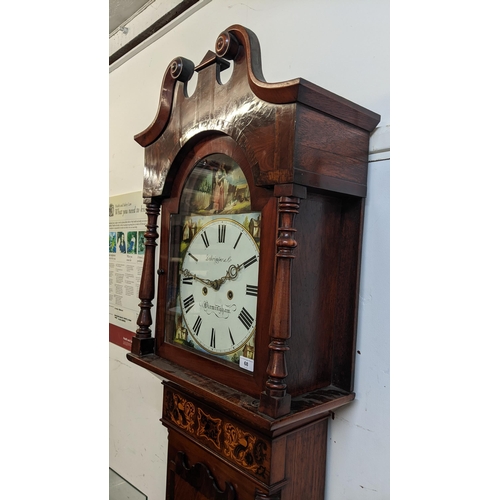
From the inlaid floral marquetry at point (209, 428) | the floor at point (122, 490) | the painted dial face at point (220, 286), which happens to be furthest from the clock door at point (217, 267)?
the floor at point (122, 490)

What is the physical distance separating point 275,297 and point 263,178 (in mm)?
208

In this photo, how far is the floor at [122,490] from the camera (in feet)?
5.04

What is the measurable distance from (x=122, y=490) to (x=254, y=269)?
138 centimetres

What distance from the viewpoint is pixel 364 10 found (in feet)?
2.71

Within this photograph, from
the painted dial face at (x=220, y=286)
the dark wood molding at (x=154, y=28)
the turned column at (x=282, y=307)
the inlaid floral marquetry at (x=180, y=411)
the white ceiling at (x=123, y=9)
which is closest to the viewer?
the turned column at (x=282, y=307)

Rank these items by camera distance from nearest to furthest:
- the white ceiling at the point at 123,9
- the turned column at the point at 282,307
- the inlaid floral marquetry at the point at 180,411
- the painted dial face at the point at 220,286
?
1. the turned column at the point at 282,307
2. the painted dial face at the point at 220,286
3. the inlaid floral marquetry at the point at 180,411
4. the white ceiling at the point at 123,9

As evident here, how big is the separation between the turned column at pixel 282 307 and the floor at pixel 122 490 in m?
1.17

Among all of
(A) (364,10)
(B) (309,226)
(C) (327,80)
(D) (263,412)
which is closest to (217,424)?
(D) (263,412)

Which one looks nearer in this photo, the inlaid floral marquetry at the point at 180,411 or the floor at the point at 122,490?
the inlaid floral marquetry at the point at 180,411

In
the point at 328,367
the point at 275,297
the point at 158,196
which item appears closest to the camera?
the point at 275,297

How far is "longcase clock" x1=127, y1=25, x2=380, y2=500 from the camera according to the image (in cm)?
67

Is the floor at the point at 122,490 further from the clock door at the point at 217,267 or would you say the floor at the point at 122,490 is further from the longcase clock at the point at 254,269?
the clock door at the point at 217,267

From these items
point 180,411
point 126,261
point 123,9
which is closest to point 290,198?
point 180,411

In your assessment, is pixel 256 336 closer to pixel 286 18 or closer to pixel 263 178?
pixel 263 178
